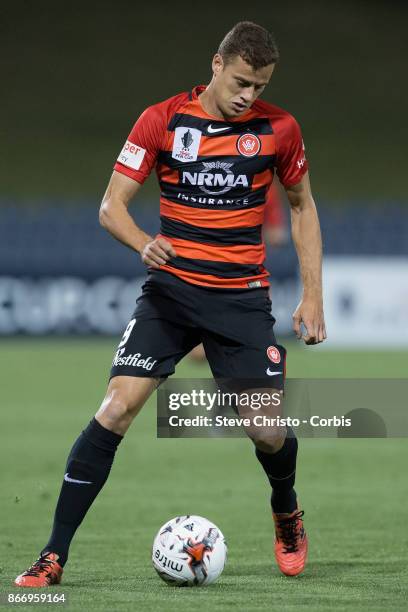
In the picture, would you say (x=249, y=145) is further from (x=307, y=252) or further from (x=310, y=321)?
(x=310, y=321)

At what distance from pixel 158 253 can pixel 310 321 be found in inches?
30.9

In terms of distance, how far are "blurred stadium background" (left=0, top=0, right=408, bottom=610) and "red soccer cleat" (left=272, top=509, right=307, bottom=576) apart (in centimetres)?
10

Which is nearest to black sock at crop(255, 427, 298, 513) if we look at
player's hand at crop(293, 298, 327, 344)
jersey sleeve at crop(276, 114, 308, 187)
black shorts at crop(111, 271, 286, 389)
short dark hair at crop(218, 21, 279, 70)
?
black shorts at crop(111, 271, 286, 389)

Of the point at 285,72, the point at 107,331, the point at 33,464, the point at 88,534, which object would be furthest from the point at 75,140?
the point at 88,534

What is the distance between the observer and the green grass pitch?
4.42 metres

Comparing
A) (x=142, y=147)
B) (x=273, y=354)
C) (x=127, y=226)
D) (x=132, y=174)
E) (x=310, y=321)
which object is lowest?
(x=273, y=354)

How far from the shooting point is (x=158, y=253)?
4.57 m

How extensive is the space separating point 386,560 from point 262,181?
66.7 inches

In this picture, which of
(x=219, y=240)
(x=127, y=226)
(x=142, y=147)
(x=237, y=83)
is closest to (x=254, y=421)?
(x=219, y=240)

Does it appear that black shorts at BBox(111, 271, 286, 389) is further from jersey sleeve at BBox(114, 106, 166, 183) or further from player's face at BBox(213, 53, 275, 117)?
player's face at BBox(213, 53, 275, 117)

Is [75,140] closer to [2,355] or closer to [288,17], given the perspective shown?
[288,17]

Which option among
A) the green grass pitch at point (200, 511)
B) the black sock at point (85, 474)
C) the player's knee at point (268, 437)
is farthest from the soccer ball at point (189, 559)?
the player's knee at point (268, 437)

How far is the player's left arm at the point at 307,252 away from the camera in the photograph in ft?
16.6

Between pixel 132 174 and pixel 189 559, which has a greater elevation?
pixel 132 174
